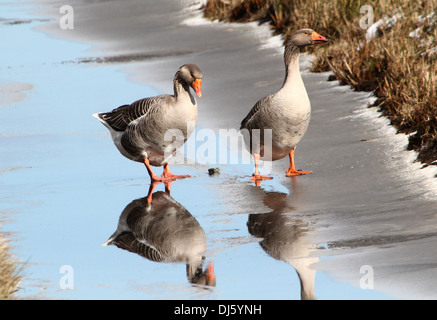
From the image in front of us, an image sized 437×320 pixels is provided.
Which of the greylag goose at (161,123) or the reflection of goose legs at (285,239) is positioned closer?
the reflection of goose legs at (285,239)

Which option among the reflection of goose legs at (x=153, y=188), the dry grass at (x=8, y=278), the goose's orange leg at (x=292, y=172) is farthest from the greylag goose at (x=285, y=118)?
the dry grass at (x=8, y=278)

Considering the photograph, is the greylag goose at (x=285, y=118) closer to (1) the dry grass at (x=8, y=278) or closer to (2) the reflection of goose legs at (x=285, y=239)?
(2) the reflection of goose legs at (x=285, y=239)

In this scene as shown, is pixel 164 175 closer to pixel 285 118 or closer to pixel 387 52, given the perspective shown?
pixel 285 118

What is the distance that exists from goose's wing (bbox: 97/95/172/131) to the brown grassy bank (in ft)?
9.80


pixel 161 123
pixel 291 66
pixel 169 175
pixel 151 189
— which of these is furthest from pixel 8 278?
pixel 291 66

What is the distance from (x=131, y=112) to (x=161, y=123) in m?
0.73

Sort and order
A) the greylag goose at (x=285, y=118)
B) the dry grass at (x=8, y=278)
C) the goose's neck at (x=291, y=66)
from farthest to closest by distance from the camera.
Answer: the goose's neck at (x=291, y=66) < the greylag goose at (x=285, y=118) < the dry grass at (x=8, y=278)

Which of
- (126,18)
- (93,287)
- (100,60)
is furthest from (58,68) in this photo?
(93,287)

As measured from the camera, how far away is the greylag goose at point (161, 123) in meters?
9.17

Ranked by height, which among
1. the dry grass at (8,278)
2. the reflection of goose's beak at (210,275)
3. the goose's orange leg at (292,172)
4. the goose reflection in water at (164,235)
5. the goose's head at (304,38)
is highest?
the goose's head at (304,38)

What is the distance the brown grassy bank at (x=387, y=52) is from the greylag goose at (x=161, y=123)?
264cm

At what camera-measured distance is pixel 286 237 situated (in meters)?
7.04

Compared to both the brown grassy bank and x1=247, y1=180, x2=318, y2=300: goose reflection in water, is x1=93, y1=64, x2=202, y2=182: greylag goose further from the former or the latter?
the brown grassy bank
